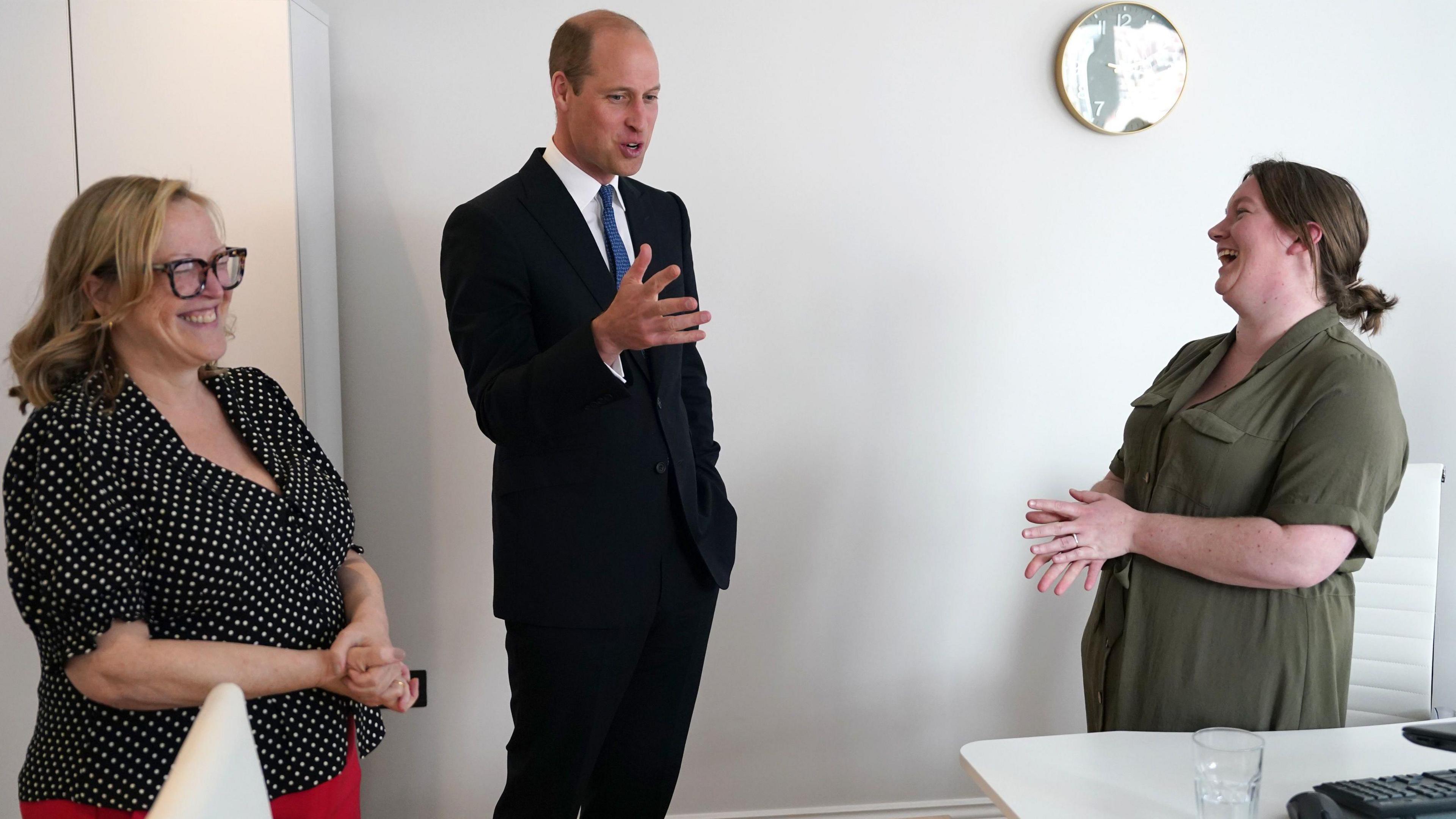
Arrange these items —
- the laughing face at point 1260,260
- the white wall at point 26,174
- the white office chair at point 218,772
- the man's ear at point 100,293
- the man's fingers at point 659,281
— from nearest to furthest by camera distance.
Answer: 1. the white office chair at point 218,772
2. the man's ear at point 100,293
3. the man's fingers at point 659,281
4. the laughing face at point 1260,260
5. the white wall at point 26,174

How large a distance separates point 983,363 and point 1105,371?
369mm

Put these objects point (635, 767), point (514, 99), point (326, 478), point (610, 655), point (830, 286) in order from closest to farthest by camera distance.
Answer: point (326, 478) → point (610, 655) → point (635, 767) → point (514, 99) → point (830, 286)

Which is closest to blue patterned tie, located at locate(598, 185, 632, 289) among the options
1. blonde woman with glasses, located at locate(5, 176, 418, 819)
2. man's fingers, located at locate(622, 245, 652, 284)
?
man's fingers, located at locate(622, 245, 652, 284)

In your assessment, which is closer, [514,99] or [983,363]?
[514,99]

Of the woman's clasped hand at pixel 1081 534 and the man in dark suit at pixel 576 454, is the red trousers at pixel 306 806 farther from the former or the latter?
the woman's clasped hand at pixel 1081 534

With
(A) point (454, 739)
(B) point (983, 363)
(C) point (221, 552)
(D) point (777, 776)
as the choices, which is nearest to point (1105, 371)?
(B) point (983, 363)

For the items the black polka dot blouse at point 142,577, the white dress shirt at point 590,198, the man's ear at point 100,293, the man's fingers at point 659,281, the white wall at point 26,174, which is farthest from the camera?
the white wall at point 26,174

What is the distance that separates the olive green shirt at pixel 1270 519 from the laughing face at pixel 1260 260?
83mm

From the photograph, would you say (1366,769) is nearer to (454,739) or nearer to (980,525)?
(980,525)

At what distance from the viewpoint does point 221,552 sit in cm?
135

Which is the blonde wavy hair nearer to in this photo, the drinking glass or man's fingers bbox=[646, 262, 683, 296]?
man's fingers bbox=[646, 262, 683, 296]

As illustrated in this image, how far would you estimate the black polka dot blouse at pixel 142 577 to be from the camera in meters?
1.25

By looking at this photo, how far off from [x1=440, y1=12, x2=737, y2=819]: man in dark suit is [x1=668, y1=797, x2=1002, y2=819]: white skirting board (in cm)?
103

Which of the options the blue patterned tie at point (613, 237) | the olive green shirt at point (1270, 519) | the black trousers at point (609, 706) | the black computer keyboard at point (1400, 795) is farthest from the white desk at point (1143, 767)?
the blue patterned tie at point (613, 237)
